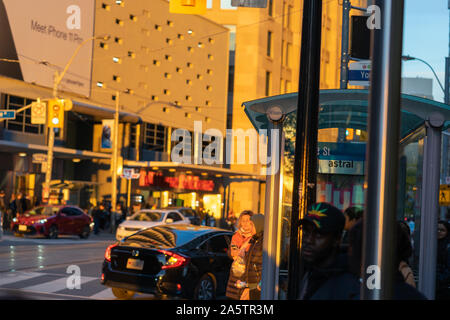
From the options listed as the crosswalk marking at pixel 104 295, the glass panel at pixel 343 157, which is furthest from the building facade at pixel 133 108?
the glass panel at pixel 343 157

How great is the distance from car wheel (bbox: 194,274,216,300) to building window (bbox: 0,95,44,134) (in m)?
30.7

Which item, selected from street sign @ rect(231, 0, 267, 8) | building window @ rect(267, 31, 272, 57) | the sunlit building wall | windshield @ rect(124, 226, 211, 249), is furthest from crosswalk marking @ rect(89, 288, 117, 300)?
building window @ rect(267, 31, 272, 57)

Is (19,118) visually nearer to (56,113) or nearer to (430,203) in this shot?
(56,113)

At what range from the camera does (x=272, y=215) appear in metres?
7.29

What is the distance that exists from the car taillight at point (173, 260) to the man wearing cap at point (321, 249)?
832cm

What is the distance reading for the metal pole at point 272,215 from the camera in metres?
7.28

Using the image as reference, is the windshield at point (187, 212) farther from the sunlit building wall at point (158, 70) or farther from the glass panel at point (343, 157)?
the glass panel at point (343, 157)

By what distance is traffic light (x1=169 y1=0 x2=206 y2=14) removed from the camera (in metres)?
11.4

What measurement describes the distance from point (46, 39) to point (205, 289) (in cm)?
3289

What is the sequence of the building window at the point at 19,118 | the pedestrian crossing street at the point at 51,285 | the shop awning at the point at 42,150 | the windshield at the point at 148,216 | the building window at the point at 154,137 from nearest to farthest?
the pedestrian crossing street at the point at 51,285 → the windshield at the point at 148,216 → the shop awning at the point at 42,150 → the building window at the point at 19,118 → the building window at the point at 154,137

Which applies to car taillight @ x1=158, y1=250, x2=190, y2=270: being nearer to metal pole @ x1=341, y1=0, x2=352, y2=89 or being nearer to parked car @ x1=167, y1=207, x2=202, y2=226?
metal pole @ x1=341, y1=0, x2=352, y2=89
